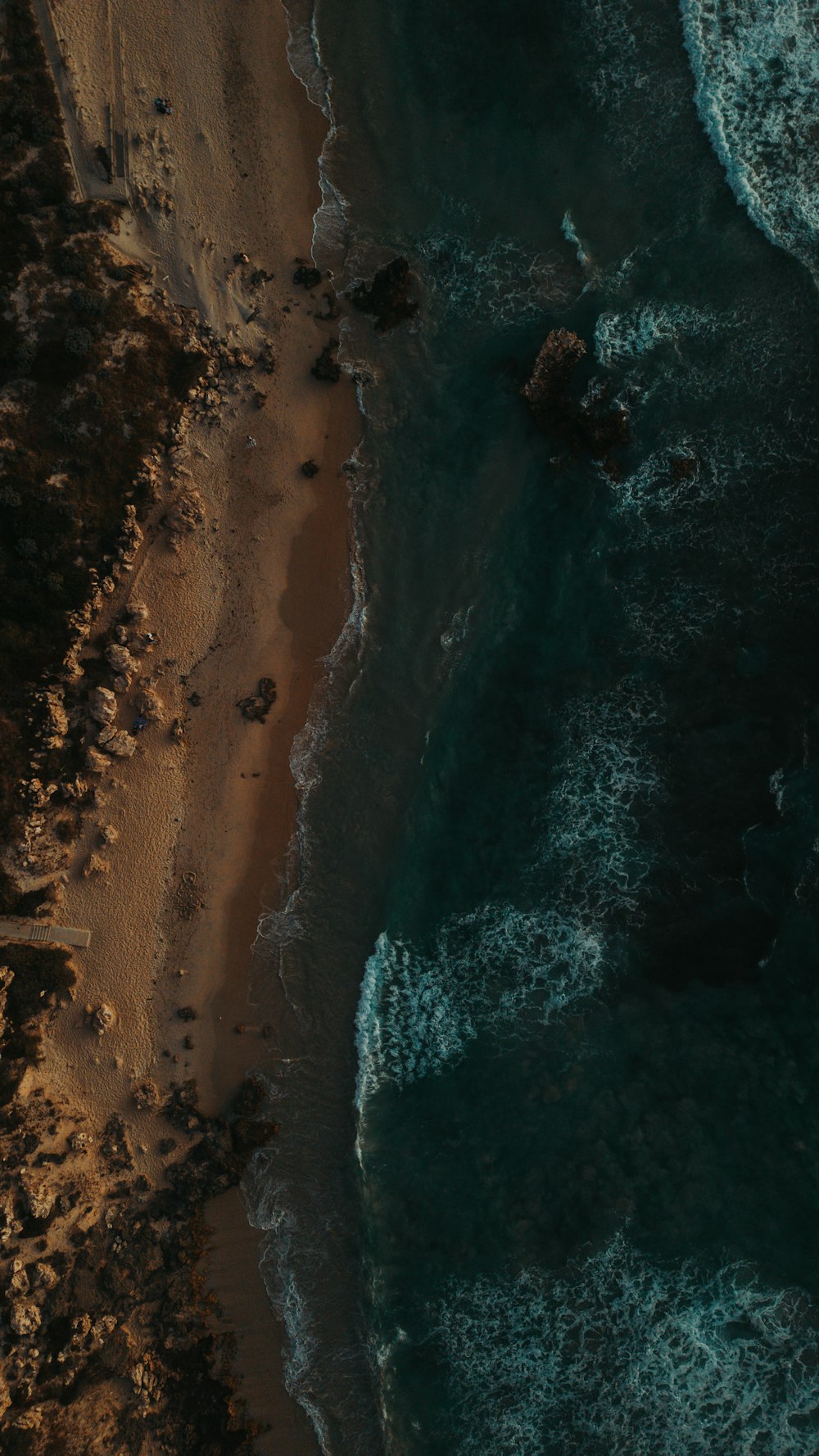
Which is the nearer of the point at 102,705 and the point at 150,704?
the point at 102,705

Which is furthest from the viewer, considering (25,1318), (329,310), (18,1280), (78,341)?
(329,310)

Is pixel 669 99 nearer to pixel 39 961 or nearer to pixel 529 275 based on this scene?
pixel 529 275

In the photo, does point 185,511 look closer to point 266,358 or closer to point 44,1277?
point 266,358

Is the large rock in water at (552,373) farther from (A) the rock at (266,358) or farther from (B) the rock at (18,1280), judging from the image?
(B) the rock at (18,1280)

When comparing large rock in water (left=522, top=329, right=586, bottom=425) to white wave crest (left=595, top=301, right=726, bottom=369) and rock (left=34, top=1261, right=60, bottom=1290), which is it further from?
rock (left=34, top=1261, right=60, bottom=1290)

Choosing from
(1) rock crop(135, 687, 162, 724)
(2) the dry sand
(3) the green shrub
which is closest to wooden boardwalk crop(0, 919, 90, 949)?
(2) the dry sand

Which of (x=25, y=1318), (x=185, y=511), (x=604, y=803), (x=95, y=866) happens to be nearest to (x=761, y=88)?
(x=185, y=511)

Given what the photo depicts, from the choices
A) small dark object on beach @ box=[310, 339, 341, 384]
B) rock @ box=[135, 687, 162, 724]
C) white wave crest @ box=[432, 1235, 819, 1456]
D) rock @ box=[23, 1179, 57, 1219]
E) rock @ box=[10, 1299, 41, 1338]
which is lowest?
white wave crest @ box=[432, 1235, 819, 1456]
